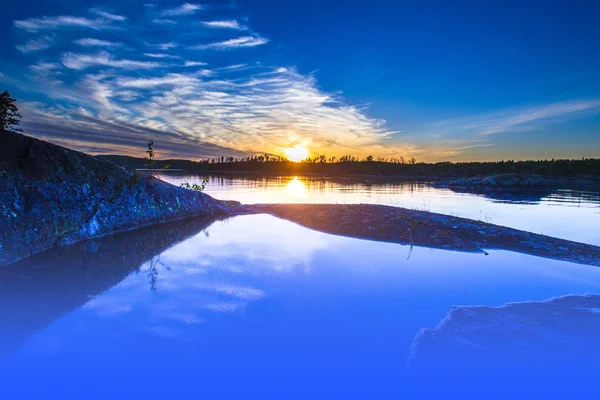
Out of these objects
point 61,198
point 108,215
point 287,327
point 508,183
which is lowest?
point 287,327

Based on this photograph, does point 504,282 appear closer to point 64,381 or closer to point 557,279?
point 557,279

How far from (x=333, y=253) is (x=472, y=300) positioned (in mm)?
3504

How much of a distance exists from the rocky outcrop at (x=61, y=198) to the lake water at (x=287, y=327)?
2.46 ft

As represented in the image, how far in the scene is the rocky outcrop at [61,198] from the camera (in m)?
7.08

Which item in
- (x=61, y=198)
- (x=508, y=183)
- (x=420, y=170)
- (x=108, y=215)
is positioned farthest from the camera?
(x=420, y=170)

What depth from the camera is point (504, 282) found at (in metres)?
5.83

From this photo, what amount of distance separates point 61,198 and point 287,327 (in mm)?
7955

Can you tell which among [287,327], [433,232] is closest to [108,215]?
[287,327]

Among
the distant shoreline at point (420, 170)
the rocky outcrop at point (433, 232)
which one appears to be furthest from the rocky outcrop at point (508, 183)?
the rocky outcrop at point (433, 232)

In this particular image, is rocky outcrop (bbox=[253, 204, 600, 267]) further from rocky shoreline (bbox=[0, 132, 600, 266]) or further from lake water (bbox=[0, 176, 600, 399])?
lake water (bbox=[0, 176, 600, 399])

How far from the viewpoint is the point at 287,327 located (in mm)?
4023

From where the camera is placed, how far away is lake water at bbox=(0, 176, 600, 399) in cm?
298

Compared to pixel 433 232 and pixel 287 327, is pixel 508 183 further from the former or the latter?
pixel 287 327

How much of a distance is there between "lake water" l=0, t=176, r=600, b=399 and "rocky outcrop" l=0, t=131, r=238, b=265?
0.75 metres
